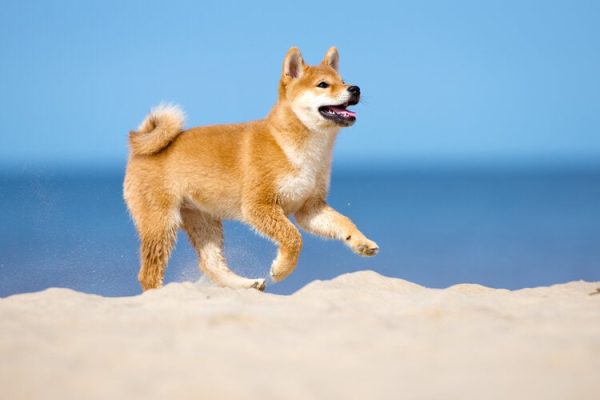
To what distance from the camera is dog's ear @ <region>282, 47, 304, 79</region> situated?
7387mm

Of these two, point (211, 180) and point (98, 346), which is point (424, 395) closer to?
point (98, 346)

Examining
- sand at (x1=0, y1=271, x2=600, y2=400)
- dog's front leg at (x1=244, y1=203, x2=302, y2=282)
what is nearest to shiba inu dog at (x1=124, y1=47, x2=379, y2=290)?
dog's front leg at (x1=244, y1=203, x2=302, y2=282)

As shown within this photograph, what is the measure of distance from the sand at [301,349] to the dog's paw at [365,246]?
1.56m

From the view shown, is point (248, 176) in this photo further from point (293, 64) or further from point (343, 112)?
point (293, 64)

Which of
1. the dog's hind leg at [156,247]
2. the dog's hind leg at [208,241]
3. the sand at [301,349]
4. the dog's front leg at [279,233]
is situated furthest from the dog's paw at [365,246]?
the dog's hind leg at [156,247]

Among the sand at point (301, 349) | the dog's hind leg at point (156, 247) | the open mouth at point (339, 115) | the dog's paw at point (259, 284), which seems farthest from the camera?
the dog's hind leg at point (156, 247)

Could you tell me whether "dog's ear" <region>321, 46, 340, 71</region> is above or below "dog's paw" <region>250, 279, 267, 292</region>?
above

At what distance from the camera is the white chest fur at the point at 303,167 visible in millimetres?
7102

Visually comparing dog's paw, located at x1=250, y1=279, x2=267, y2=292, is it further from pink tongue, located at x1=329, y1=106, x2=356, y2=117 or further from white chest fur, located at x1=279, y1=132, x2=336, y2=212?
pink tongue, located at x1=329, y1=106, x2=356, y2=117

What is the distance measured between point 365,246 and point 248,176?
1.19 m

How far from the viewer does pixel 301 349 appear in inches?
161

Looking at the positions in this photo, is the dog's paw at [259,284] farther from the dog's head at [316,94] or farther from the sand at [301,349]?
the sand at [301,349]

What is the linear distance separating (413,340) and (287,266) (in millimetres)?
2874

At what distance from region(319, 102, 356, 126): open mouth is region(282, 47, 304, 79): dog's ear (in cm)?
51
